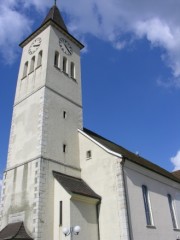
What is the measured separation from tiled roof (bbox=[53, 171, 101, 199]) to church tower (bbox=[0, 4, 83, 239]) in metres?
0.46

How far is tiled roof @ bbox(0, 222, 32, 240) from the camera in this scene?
1391 cm

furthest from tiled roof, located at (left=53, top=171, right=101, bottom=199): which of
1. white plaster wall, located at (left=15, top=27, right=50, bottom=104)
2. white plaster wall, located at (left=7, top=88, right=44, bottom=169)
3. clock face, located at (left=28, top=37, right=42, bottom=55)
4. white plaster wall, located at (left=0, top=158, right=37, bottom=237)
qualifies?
clock face, located at (left=28, top=37, right=42, bottom=55)

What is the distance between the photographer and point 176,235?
64.1 feet

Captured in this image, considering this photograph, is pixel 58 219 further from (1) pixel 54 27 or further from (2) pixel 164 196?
(1) pixel 54 27

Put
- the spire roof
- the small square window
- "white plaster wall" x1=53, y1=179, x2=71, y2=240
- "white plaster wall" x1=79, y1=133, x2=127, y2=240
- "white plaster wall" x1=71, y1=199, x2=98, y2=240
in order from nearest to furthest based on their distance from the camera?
"white plaster wall" x1=53, y1=179, x2=71, y2=240
"white plaster wall" x1=71, y1=199, x2=98, y2=240
"white plaster wall" x1=79, y1=133, x2=127, y2=240
the small square window
the spire roof

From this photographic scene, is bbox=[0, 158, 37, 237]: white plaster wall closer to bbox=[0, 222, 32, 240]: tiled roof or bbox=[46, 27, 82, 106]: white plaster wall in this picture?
bbox=[0, 222, 32, 240]: tiled roof

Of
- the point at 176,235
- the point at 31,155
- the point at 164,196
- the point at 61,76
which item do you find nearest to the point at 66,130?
the point at 31,155

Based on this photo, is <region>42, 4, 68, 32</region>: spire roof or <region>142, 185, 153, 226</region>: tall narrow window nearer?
<region>142, 185, 153, 226</region>: tall narrow window

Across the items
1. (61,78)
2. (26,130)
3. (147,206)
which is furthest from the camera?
(61,78)

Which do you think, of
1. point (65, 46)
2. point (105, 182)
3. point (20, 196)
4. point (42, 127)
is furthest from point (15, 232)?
point (65, 46)

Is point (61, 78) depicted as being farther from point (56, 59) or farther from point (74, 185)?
point (74, 185)

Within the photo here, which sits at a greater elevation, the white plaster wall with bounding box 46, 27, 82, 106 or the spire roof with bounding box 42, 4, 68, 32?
the spire roof with bounding box 42, 4, 68, 32

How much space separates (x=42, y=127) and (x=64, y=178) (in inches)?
153

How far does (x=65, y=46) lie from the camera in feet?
81.2
